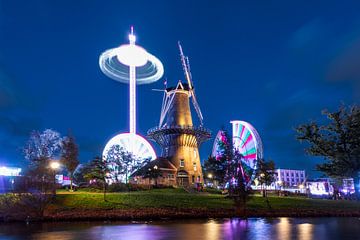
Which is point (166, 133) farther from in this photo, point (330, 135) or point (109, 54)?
point (330, 135)

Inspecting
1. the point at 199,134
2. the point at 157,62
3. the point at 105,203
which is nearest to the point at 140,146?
the point at 199,134

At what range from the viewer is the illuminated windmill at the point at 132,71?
68.6 metres

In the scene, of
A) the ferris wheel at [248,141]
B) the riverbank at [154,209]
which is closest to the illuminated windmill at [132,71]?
the ferris wheel at [248,141]

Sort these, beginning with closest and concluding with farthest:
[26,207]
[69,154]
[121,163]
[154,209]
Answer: [26,207] → [154,209] → [69,154] → [121,163]

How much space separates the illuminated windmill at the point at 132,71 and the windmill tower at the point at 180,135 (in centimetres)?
400

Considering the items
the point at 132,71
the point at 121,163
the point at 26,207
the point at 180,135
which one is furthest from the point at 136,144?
the point at 26,207

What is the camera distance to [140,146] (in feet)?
242

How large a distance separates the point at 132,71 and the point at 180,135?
17.5 meters

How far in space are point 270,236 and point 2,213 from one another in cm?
2091

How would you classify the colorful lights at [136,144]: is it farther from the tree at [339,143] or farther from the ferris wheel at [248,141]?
the tree at [339,143]

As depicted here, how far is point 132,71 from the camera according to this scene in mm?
73188

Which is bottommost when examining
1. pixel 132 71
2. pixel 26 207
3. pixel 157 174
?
pixel 26 207

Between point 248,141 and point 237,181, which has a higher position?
point 248,141

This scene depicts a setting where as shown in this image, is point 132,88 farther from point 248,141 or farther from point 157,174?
point 248,141
